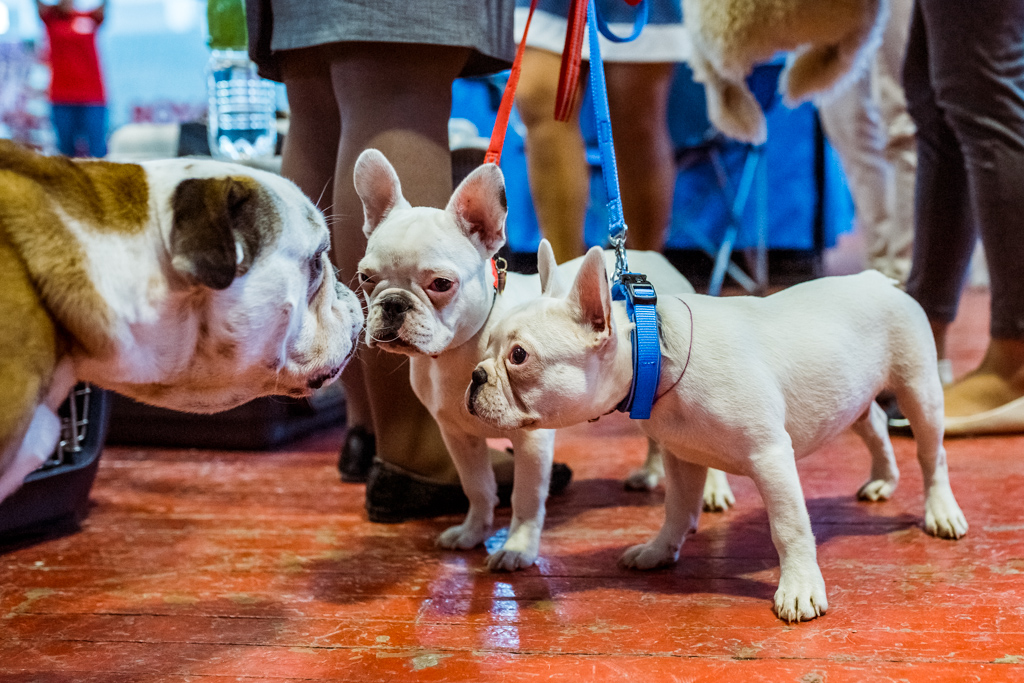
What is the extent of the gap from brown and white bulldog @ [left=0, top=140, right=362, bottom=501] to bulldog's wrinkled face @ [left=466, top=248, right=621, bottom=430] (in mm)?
318

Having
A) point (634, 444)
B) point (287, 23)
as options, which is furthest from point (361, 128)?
point (634, 444)

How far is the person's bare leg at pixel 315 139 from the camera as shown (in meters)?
2.05

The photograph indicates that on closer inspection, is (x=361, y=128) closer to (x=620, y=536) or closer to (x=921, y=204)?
(x=620, y=536)

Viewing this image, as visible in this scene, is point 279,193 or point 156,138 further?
point 156,138

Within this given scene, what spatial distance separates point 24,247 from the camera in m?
1.03

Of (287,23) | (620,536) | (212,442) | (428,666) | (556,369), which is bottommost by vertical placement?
(212,442)

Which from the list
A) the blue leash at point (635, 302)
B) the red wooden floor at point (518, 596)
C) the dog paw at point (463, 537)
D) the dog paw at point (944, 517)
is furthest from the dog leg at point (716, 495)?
the blue leash at point (635, 302)

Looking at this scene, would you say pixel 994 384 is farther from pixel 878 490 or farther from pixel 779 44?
pixel 779 44

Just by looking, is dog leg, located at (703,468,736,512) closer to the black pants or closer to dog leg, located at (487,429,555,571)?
dog leg, located at (487,429,555,571)

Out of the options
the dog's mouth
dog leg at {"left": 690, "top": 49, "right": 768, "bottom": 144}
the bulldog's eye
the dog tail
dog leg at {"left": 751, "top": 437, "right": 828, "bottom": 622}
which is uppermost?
the dog tail

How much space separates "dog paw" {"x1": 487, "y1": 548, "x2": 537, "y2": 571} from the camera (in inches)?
62.5

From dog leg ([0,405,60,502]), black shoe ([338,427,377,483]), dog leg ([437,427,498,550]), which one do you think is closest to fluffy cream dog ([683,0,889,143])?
dog leg ([437,427,498,550])

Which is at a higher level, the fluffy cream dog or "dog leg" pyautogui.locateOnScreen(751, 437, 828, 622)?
the fluffy cream dog

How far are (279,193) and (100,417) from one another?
1062 mm
